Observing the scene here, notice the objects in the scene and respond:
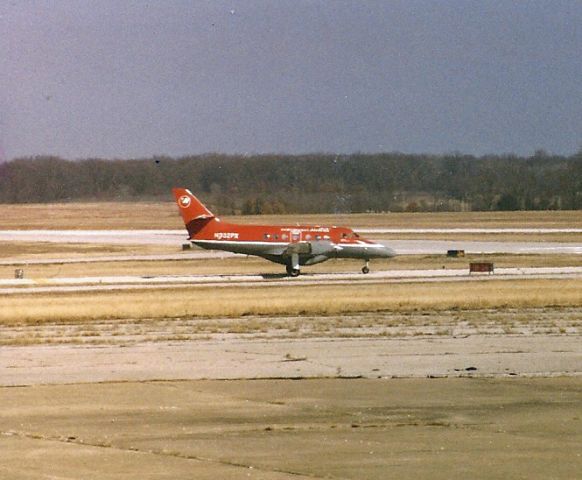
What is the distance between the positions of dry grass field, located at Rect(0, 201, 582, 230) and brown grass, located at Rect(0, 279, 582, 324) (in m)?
75.1

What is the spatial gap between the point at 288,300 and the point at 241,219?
9296 cm

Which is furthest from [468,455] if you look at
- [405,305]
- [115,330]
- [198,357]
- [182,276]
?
[182,276]

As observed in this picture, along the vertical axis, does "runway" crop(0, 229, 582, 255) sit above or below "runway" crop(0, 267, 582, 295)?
above

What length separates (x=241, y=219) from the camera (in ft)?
463

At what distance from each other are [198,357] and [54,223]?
123 meters

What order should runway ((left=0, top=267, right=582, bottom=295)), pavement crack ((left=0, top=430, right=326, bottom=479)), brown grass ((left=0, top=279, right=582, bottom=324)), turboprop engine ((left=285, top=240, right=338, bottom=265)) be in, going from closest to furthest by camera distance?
pavement crack ((left=0, top=430, right=326, bottom=479))
brown grass ((left=0, top=279, right=582, bottom=324))
runway ((left=0, top=267, right=582, bottom=295))
turboprop engine ((left=285, top=240, right=338, bottom=265))

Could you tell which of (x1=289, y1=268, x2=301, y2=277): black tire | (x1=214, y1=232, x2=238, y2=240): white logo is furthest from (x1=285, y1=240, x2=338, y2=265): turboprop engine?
(x1=214, y1=232, x2=238, y2=240): white logo

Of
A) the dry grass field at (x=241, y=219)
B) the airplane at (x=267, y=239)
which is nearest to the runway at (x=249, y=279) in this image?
the airplane at (x=267, y=239)

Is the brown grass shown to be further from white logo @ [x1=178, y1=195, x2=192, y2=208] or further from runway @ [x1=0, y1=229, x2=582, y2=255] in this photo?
runway @ [x1=0, y1=229, x2=582, y2=255]

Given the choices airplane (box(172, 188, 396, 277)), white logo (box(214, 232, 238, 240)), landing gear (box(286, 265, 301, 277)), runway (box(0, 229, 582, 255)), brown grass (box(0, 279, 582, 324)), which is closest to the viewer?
brown grass (box(0, 279, 582, 324))

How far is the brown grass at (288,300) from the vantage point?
141 feet

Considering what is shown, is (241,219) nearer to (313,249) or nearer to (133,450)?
(313,249)

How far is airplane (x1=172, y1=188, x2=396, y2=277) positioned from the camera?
6644 cm

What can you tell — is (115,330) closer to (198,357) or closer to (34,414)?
(198,357)
